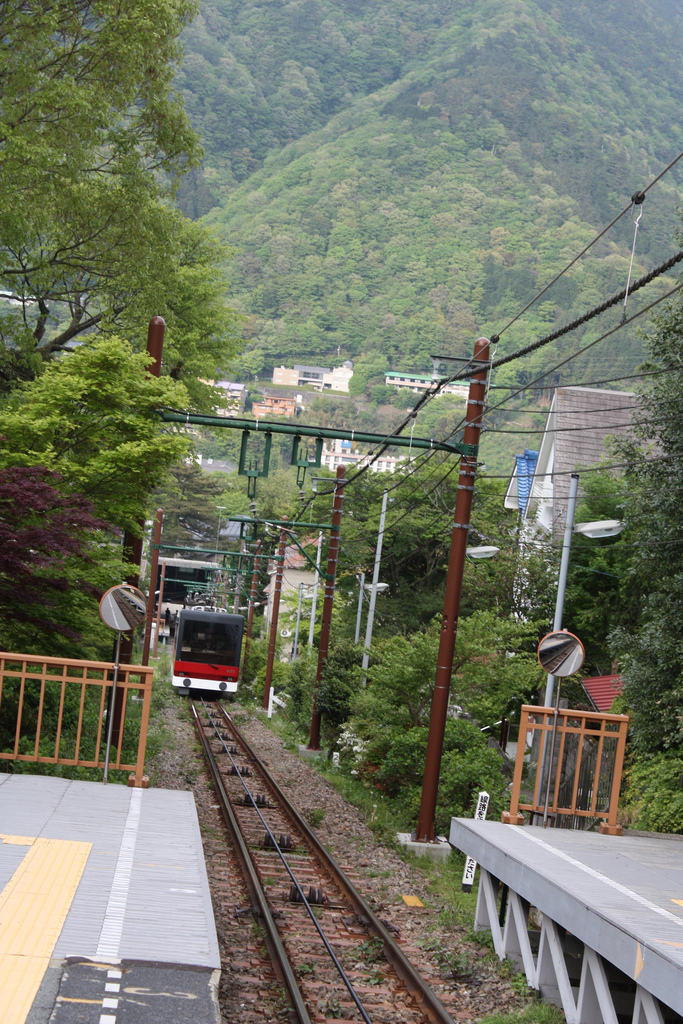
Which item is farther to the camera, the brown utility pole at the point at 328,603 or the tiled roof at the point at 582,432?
the tiled roof at the point at 582,432

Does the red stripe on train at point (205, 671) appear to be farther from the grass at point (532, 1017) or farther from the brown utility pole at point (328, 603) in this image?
the grass at point (532, 1017)

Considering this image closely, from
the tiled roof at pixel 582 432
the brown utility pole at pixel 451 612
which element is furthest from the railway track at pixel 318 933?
the tiled roof at pixel 582 432

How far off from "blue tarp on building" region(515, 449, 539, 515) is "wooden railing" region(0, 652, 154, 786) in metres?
20.7

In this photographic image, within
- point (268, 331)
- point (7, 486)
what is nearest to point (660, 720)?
point (7, 486)

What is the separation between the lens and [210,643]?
31.1 metres

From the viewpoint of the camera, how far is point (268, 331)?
15300 cm

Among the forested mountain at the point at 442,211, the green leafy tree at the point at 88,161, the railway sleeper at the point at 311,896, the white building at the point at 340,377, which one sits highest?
the forested mountain at the point at 442,211

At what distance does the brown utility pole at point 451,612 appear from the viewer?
47.0 feet

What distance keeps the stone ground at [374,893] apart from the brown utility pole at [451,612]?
90cm

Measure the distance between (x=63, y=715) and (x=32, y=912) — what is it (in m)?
8.61

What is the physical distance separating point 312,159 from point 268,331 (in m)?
51.0

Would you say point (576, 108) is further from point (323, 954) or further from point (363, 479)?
point (323, 954)

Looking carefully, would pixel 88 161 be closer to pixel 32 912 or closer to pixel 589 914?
pixel 32 912

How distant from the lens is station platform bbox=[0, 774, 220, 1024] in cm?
511
